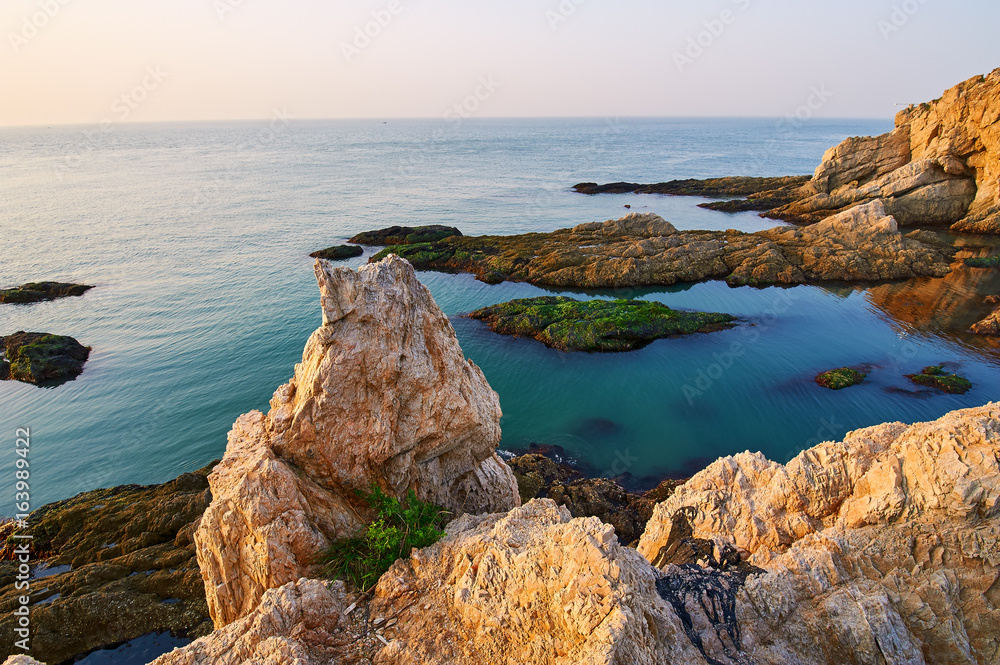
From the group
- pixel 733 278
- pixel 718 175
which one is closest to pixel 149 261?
pixel 733 278

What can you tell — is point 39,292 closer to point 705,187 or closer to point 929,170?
point 929,170

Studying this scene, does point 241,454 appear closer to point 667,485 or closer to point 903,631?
point 903,631

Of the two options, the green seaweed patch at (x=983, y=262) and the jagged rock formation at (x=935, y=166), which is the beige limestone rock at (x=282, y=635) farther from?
the jagged rock formation at (x=935, y=166)

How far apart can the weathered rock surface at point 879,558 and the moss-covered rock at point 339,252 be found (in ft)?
152

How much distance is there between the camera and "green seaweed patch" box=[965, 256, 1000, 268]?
41.0 m

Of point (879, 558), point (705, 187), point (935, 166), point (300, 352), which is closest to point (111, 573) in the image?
point (300, 352)

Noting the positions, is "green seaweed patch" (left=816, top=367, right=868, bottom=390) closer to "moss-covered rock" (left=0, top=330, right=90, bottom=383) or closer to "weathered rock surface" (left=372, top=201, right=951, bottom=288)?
"weathered rock surface" (left=372, top=201, right=951, bottom=288)

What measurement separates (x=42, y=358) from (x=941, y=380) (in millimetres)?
50777

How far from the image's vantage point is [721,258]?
144 feet

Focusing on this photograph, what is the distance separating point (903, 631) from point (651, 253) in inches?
1612

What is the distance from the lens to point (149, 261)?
47.3 m

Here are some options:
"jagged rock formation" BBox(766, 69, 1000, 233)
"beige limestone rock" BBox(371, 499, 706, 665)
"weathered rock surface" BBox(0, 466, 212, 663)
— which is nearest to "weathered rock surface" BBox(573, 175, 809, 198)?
"jagged rock formation" BBox(766, 69, 1000, 233)

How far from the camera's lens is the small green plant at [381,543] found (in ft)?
28.6

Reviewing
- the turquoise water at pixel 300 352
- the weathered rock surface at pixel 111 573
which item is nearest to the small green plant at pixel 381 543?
the weathered rock surface at pixel 111 573
